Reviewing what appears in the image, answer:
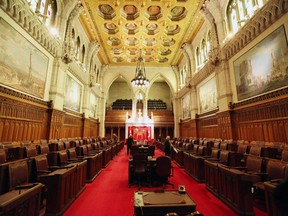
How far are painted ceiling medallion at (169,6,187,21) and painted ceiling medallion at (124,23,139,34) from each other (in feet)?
9.88

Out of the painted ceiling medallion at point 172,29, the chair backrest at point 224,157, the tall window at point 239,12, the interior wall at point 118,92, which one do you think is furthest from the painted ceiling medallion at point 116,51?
the chair backrest at point 224,157

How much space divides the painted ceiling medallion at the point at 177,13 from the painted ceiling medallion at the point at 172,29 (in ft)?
3.03

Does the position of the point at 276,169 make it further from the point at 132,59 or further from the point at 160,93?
the point at 160,93

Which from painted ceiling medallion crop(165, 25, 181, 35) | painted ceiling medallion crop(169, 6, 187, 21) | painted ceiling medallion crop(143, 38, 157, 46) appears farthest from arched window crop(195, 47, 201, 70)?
painted ceiling medallion crop(143, 38, 157, 46)

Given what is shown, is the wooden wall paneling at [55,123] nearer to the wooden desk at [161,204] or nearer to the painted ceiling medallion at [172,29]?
the wooden desk at [161,204]

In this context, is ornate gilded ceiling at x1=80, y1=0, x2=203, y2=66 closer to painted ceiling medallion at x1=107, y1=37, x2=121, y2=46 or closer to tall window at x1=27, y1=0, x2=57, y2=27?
painted ceiling medallion at x1=107, y1=37, x2=121, y2=46

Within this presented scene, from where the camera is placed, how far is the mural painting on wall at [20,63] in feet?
16.5

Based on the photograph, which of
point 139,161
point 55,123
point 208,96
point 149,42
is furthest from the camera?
point 149,42

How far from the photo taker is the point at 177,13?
11.1 m

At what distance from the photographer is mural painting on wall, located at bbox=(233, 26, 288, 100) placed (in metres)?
5.11

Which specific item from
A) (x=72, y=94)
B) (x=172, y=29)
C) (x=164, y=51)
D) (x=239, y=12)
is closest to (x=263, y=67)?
(x=239, y=12)

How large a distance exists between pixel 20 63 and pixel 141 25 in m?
9.33

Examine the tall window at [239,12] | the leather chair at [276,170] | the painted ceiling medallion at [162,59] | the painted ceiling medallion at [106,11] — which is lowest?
the leather chair at [276,170]

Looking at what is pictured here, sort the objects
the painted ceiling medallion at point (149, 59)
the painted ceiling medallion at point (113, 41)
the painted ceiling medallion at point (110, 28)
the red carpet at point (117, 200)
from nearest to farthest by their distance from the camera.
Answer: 1. the red carpet at point (117, 200)
2. the painted ceiling medallion at point (110, 28)
3. the painted ceiling medallion at point (113, 41)
4. the painted ceiling medallion at point (149, 59)
